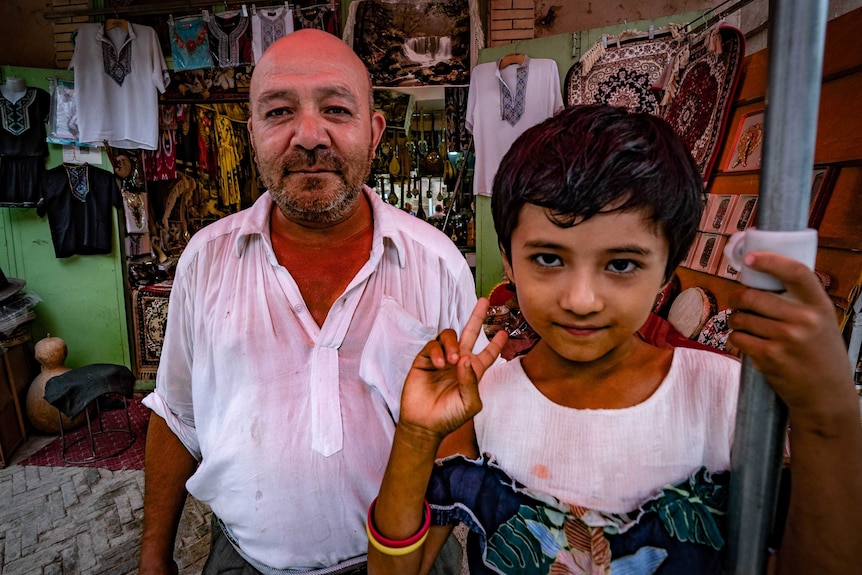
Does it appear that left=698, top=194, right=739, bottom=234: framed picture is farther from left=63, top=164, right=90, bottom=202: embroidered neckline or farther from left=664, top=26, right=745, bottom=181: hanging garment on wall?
left=63, top=164, right=90, bottom=202: embroidered neckline

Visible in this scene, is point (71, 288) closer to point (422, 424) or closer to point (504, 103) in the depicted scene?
point (504, 103)

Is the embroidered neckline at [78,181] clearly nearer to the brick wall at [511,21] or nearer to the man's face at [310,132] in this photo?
the brick wall at [511,21]

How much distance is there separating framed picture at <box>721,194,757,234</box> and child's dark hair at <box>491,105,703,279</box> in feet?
6.47

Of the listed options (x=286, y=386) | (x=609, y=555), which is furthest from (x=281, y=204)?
(x=609, y=555)

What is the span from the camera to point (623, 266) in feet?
2.80

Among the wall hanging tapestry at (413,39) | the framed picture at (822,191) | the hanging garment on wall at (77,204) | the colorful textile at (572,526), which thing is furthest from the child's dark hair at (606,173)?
the hanging garment on wall at (77,204)

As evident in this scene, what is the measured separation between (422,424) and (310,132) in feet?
3.03

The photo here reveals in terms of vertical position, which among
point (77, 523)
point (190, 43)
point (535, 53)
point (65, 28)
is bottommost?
point (77, 523)

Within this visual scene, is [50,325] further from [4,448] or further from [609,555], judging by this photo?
[609,555]

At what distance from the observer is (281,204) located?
151 cm

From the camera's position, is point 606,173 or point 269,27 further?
point 269,27

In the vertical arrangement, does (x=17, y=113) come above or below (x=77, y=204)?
above

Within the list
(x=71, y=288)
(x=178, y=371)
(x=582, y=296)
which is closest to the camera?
(x=582, y=296)

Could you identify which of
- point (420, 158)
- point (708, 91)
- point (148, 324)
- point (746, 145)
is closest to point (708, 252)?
point (746, 145)
